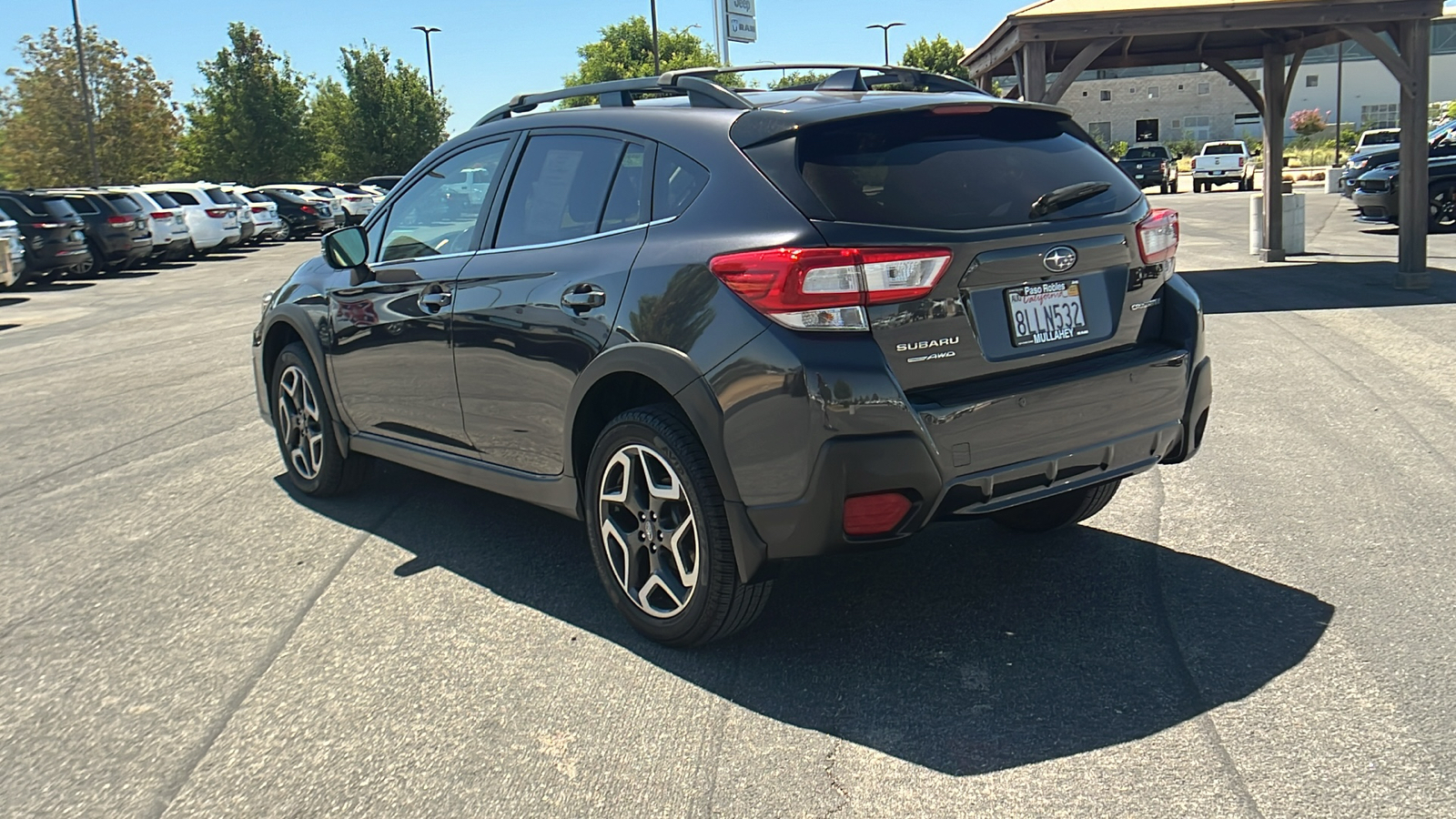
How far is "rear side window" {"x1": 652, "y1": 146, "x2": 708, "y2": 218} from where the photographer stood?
4.04 meters

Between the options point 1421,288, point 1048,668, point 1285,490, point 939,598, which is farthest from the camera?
point 1421,288

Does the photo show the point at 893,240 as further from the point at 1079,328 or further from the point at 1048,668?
the point at 1048,668

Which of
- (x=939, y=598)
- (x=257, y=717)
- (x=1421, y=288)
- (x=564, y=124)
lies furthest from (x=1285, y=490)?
(x=1421, y=288)

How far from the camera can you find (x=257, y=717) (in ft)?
12.5

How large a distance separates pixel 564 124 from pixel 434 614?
1.85m

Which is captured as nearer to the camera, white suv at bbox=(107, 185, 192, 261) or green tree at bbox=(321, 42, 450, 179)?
white suv at bbox=(107, 185, 192, 261)

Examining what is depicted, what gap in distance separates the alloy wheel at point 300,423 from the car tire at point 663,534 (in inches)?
93.9

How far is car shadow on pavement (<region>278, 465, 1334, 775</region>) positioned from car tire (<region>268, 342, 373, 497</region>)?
874 mm

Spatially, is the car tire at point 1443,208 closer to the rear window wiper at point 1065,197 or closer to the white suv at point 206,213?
the rear window wiper at point 1065,197

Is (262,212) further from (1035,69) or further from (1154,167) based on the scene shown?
(1154,167)

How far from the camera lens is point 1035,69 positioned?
15.1 meters

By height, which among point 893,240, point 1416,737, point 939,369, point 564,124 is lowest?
point 1416,737

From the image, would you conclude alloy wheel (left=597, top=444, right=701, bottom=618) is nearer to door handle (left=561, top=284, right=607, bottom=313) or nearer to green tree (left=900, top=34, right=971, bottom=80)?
door handle (left=561, top=284, right=607, bottom=313)

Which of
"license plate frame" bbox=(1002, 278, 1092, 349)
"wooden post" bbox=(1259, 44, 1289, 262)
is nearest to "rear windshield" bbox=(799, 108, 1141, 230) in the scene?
"license plate frame" bbox=(1002, 278, 1092, 349)
